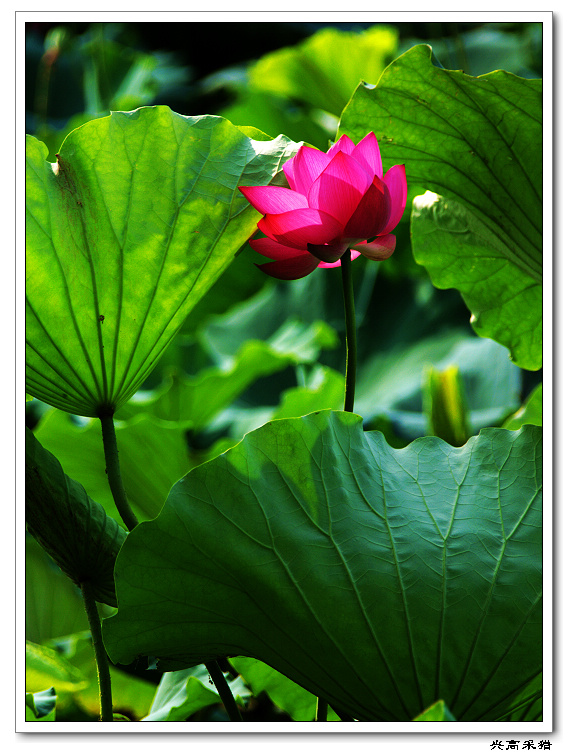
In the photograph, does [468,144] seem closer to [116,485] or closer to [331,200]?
[331,200]

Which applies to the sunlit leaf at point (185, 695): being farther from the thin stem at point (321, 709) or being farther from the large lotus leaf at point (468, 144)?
the large lotus leaf at point (468, 144)

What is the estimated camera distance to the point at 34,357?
0.48 metres

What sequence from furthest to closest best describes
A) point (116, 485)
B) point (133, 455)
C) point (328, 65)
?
point (328, 65)
point (133, 455)
point (116, 485)

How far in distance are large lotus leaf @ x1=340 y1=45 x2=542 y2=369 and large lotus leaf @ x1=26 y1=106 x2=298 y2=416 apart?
0.12 m

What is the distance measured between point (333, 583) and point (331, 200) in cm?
22

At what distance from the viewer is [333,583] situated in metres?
0.41

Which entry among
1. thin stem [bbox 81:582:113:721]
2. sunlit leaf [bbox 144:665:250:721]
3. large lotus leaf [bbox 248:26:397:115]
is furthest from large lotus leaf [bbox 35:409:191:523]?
large lotus leaf [bbox 248:26:397:115]

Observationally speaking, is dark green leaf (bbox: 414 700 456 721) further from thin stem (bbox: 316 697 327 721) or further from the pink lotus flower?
the pink lotus flower

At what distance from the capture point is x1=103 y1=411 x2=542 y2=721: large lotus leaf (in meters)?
0.40

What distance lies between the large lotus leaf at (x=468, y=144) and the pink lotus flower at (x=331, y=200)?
0.11m

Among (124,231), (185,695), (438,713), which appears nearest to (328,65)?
(124,231)

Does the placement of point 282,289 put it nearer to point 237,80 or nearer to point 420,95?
point 237,80

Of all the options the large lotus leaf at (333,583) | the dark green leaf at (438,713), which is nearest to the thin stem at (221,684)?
the large lotus leaf at (333,583)
